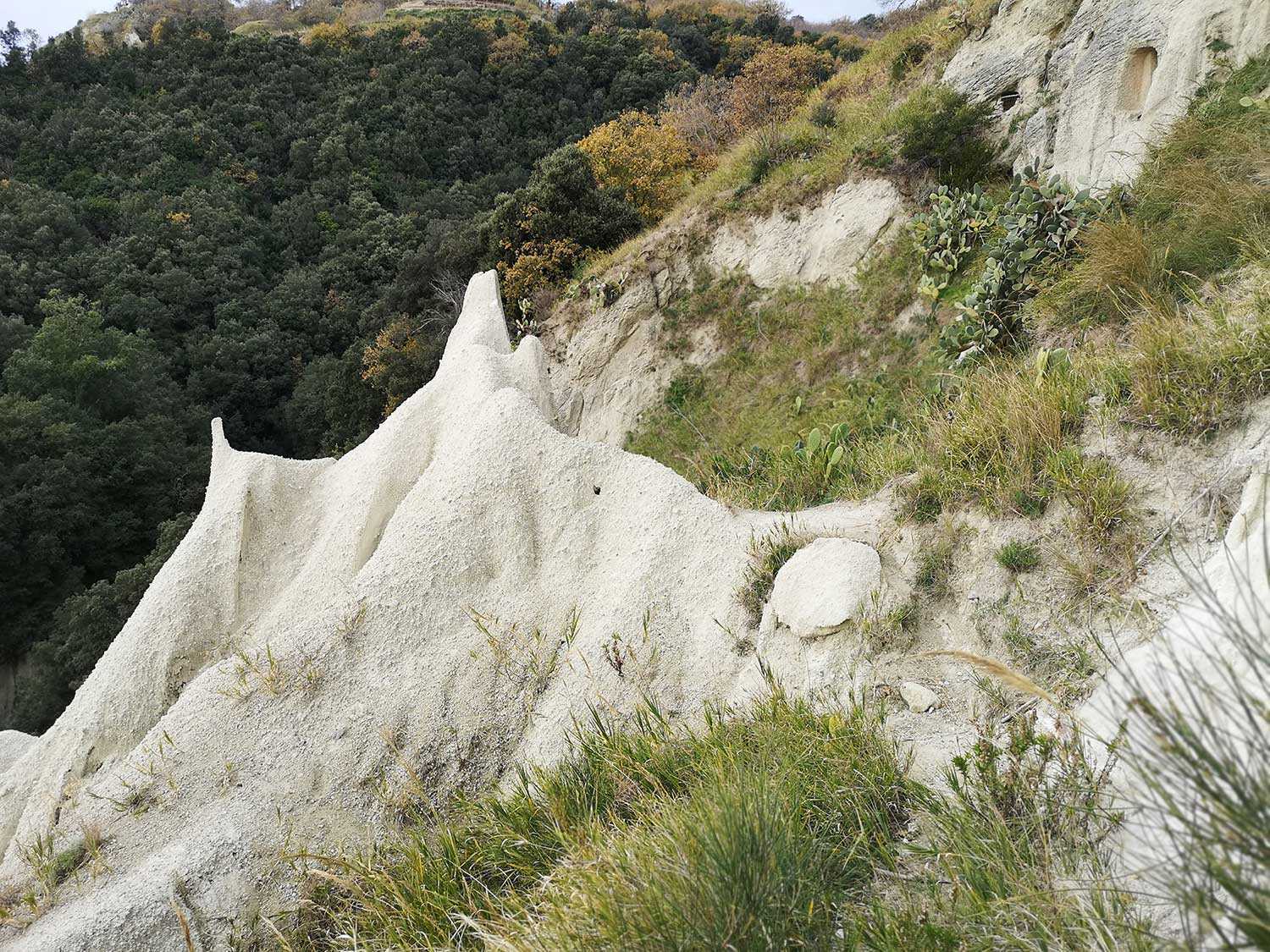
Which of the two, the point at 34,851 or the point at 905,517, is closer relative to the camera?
the point at 34,851

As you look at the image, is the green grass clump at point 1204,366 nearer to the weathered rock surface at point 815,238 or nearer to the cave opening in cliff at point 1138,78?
the cave opening in cliff at point 1138,78

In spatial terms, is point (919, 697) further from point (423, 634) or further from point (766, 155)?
point (766, 155)

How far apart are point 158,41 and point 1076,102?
5521cm

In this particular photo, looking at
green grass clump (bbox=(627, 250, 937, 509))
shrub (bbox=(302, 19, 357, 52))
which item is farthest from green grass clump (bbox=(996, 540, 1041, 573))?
shrub (bbox=(302, 19, 357, 52))

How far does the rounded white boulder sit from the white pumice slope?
0.32m

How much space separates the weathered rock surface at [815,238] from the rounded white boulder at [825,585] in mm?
10447

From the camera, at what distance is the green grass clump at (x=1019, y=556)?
4.55 m

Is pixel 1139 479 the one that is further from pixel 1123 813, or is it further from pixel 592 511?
pixel 592 511

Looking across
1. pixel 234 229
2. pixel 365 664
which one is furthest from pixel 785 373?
pixel 234 229

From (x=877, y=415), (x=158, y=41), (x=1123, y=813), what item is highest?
(x=158, y=41)

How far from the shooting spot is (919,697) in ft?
14.0

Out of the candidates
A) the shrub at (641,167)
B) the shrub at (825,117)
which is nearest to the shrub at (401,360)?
the shrub at (641,167)

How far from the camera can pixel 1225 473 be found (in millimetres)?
4074

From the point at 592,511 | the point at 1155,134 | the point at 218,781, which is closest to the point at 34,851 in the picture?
the point at 218,781
